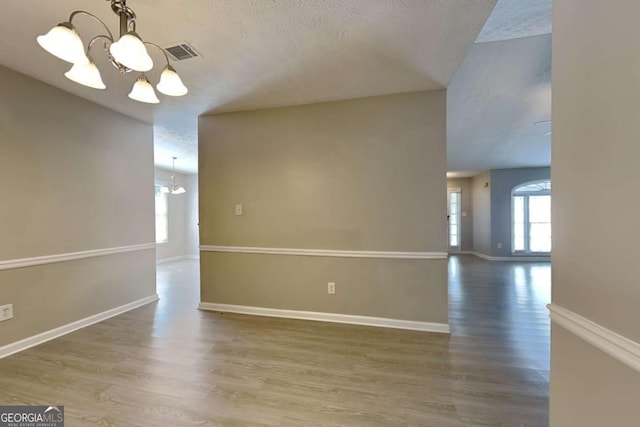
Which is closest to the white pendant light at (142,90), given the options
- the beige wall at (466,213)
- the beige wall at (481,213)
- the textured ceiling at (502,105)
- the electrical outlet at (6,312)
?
the electrical outlet at (6,312)

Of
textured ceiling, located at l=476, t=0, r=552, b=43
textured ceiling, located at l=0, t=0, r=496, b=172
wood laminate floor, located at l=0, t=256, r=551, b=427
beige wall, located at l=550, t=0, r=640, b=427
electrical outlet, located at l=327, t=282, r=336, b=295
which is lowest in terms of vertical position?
wood laminate floor, located at l=0, t=256, r=551, b=427

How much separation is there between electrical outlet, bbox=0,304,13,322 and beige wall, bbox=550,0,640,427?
3807mm

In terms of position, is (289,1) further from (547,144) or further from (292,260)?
(547,144)

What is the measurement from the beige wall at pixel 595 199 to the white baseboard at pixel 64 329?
3.77m

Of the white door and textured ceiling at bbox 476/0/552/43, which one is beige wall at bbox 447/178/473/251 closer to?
the white door

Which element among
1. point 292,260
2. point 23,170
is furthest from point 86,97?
point 292,260

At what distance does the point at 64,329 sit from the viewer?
2.67m

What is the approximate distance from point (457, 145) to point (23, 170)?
6461 millimetres

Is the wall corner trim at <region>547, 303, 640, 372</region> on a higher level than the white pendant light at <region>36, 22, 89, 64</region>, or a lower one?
lower

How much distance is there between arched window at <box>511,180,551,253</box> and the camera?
6.95 meters

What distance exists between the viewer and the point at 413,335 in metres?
2.63

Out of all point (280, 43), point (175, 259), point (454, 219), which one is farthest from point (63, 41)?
point (454, 219)

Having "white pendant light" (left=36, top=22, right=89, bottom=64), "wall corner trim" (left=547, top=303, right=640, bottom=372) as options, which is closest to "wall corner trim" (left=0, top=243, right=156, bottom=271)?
"white pendant light" (left=36, top=22, right=89, bottom=64)

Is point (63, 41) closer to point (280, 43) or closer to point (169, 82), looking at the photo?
point (169, 82)
